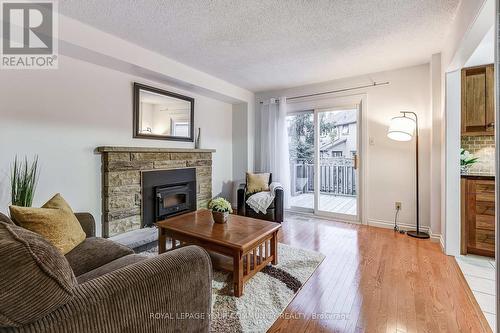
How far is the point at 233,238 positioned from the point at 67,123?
2.23 m

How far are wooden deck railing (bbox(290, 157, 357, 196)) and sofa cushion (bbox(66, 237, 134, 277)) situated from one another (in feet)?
11.5

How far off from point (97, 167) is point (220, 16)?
2205 mm

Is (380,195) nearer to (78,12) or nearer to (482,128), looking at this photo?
(482,128)

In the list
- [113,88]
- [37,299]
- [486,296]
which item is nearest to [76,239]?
[37,299]

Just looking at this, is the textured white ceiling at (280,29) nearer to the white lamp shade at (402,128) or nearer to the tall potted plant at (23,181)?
the white lamp shade at (402,128)

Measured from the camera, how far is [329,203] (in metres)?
4.33

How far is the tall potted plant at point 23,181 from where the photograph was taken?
6.70 ft

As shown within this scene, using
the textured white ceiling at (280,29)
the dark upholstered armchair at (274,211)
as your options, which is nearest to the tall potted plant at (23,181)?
the textured white ceiling at (280,29)

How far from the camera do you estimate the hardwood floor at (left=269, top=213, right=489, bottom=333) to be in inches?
62.5

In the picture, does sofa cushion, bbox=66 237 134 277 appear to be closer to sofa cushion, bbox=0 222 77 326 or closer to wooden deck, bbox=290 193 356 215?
sofa cushion, bbox=0 222 77 326

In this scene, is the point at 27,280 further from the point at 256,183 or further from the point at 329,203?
the point at 329,203

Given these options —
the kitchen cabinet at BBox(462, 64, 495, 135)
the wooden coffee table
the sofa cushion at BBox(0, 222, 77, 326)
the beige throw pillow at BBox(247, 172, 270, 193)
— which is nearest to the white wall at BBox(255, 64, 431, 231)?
the kitchen cabinet at BBox(462, 64, 495, 135)

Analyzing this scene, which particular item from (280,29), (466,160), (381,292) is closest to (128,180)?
(280,29)

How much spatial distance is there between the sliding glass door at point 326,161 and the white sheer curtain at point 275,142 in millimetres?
267
